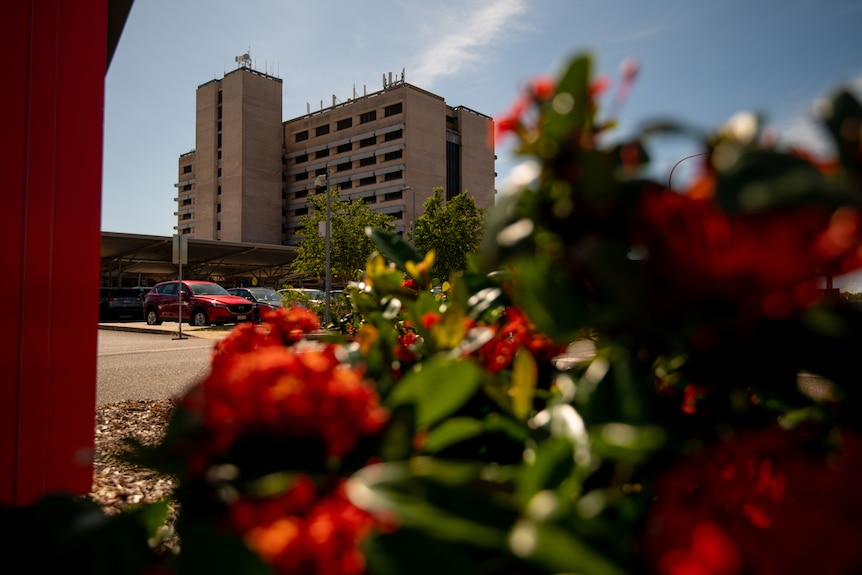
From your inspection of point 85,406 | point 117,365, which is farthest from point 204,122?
point 85,406

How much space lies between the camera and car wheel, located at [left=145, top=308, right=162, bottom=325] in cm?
1875

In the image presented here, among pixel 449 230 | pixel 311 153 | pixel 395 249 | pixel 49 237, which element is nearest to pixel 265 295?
pixel 449 230

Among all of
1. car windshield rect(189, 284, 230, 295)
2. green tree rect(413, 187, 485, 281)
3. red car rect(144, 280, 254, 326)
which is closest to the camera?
red car rect(144, 280, 254, 326)

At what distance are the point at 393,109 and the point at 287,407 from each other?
5892cm

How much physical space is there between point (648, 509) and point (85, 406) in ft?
8.78

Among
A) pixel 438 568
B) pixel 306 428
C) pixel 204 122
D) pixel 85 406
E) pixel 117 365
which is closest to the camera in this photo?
pixel 438 568

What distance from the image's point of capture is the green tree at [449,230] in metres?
30.8

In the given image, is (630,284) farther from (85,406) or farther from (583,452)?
(85,406)

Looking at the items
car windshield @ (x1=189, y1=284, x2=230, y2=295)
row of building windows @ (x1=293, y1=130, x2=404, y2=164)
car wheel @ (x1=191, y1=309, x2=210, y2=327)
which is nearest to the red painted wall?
car wheel @ (x1=191, y1=309, x2=210, y2=327)

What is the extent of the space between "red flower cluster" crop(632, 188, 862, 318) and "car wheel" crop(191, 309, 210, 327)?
1774 centimetres

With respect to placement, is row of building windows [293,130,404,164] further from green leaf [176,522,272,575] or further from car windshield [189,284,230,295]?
green leaf [176,522,272,575]

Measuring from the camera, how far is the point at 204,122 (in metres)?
61.8

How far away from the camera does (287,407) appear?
47 centimetres

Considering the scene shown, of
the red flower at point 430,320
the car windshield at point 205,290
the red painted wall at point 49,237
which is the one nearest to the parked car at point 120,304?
the car windshield at point 205,290
